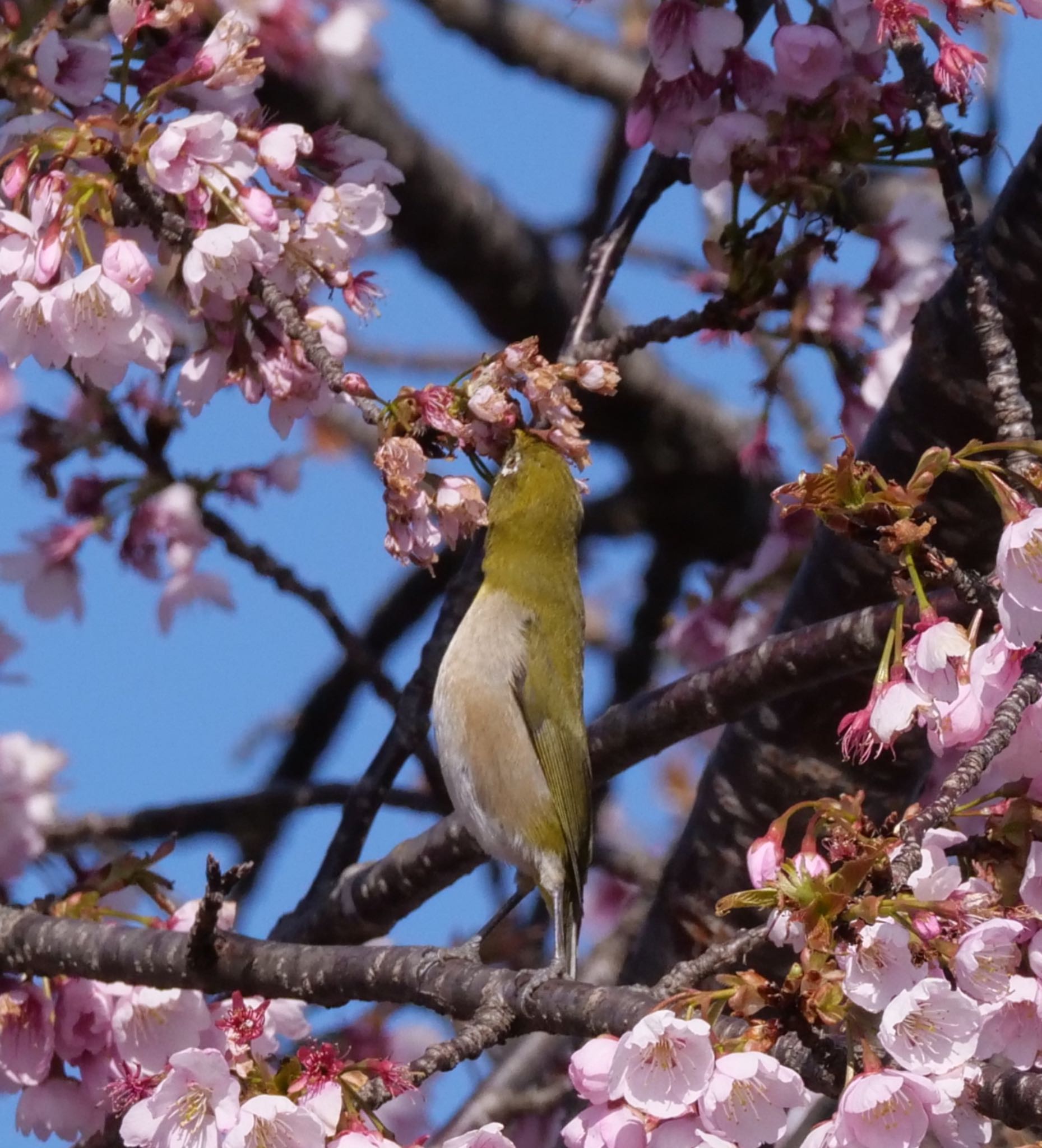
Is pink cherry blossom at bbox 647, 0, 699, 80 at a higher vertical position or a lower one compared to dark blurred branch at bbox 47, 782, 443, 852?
higher

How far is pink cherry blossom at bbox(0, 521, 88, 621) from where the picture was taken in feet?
13.3

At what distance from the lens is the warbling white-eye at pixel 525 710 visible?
3486 mm

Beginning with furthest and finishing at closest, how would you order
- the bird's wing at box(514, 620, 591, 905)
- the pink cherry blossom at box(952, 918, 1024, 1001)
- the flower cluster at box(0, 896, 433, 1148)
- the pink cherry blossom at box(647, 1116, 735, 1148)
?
the bird's wing at box(514, 620, 591, 905), the flower cluster at box(0, 896, 433, 1148), the pink cherry blossom at box(952, 918, 1024, 1001), the pink cherry blossom at box(647, 1116, 735, 1148)

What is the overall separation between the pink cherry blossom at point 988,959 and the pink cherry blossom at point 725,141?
5.74ft

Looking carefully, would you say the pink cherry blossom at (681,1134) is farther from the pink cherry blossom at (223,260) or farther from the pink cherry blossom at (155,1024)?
the pink cherry blossom at (223,260)

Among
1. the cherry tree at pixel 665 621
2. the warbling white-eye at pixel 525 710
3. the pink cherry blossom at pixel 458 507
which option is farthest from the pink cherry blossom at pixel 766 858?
the warbling white-eye at pixel 525 710

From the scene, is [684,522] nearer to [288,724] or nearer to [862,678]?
[288,724]

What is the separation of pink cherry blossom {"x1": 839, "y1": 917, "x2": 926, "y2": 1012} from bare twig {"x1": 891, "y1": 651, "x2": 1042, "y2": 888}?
0.06 metres

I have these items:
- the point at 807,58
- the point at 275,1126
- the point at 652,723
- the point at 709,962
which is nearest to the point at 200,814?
the point at 652,723

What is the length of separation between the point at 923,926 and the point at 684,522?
3.83 m

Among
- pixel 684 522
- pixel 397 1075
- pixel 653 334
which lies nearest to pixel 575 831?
pixel 653 334

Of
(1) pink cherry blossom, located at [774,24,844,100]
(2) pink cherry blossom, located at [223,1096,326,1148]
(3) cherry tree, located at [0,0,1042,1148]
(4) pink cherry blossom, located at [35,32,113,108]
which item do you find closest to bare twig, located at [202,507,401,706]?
(3) cherry tree, located at [0,0,1042,1148]

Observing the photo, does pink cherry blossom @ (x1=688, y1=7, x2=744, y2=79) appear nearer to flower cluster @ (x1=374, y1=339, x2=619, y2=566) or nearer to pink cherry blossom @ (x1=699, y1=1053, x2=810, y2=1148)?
flower cluster @ (x1=374, y1=339, x2=619, y2=566)

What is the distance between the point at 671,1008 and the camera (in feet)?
6.61
